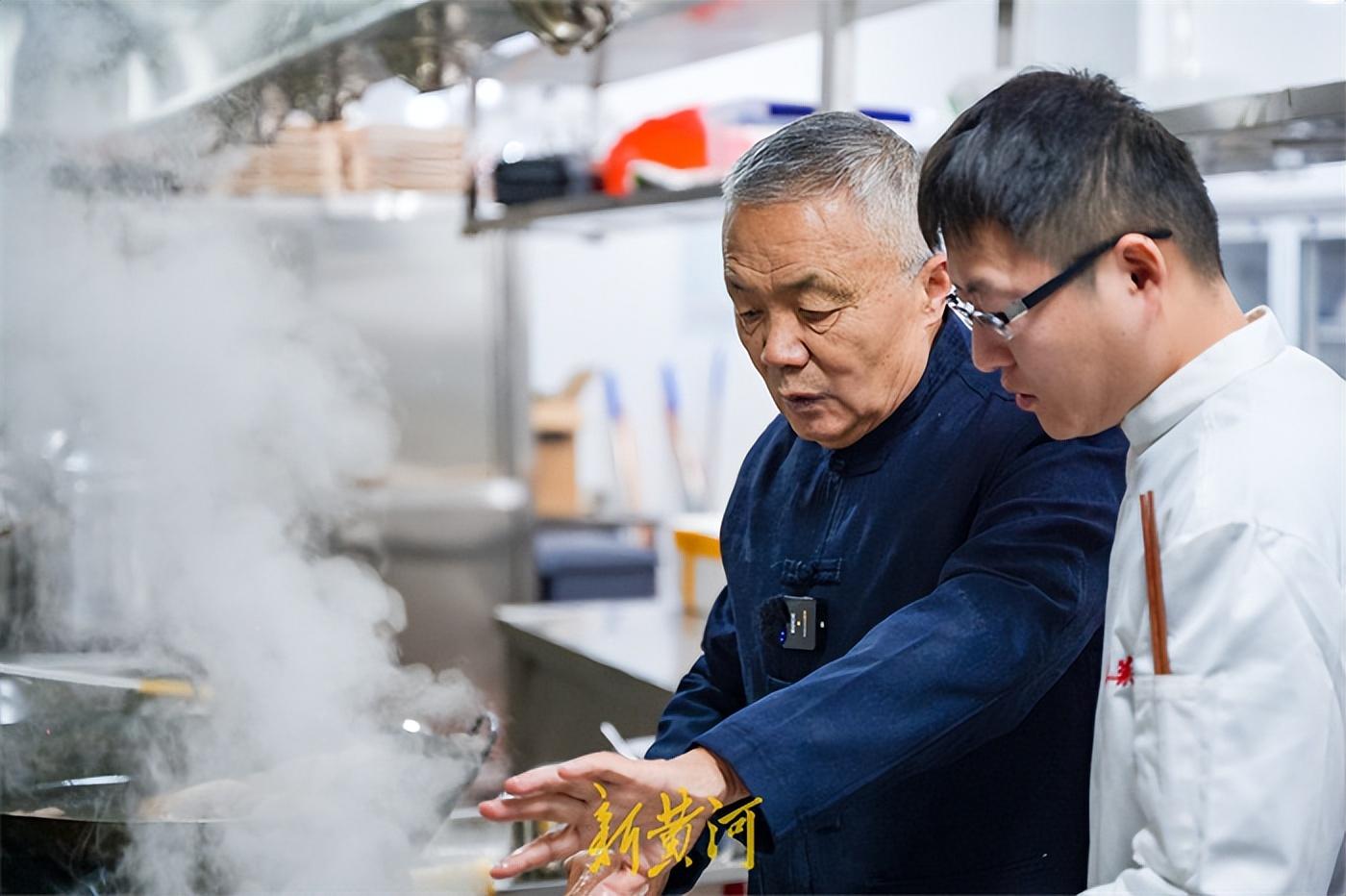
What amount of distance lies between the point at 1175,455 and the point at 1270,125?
2.90 feet

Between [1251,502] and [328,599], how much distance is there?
1.25 metres

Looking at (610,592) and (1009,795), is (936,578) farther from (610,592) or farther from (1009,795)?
(610,592)

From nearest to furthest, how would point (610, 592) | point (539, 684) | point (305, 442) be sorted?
1. point (305, 442)
2. point (539, 684)
3. point (610, 592)

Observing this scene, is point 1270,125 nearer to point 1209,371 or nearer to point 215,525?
point 1209,371

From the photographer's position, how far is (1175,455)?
100 centimetres

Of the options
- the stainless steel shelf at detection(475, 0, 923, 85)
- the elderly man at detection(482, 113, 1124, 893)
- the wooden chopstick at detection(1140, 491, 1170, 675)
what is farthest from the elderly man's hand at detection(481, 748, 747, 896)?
the stainless steel shelf at detection(475, 0, 923, 85)

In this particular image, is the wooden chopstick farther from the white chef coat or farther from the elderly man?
the elderly man

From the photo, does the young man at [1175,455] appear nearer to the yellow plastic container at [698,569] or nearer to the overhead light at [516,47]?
the yellow plastic container at [698,569]

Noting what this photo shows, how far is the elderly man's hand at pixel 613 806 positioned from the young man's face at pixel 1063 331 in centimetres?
42

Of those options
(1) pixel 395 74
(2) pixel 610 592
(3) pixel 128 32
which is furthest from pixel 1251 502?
(2) pixel 610 592

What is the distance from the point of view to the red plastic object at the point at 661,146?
2.80 meters

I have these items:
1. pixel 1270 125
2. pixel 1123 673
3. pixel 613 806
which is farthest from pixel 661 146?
pixel 1123 673

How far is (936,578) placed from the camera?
1351 millimetres

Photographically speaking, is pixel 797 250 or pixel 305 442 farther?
pixel 305 442
